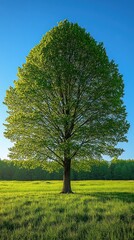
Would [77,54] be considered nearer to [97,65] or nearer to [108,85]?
[97,65]

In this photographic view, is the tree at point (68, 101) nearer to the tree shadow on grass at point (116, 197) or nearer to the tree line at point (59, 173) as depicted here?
the tree shadow on grass at point (116, 197)

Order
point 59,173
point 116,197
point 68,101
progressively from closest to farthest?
1. point 116,197
2. point 68,101
3. point 59,173

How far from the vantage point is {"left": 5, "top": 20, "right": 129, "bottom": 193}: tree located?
91.4 feet

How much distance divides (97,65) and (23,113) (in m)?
9.63

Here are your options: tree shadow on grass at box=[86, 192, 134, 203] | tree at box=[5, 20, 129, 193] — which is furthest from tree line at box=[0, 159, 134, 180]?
tree shadow on grass at box=[86, 192, 134, 203]

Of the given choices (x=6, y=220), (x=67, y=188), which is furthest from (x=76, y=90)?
(x=6, y=220)

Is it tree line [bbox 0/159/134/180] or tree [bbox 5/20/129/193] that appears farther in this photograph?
tree line [bbox 0/159/134/180]

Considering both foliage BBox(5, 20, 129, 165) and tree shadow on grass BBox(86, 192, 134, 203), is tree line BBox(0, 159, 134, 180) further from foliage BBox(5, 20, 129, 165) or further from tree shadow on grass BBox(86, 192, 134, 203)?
tree shadow on grass BBox(86, 192, 134, 203)

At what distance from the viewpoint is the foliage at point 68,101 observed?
2786 centimetres

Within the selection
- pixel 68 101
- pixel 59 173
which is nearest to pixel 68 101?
pixel 68 101

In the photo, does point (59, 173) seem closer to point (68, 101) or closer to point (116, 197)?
point (68, 101)

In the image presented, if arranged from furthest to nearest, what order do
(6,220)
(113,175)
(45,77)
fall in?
(113,175) < (45,77) < (6,220)

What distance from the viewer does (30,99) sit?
92.7ft

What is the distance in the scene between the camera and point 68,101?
28422 mm
